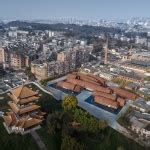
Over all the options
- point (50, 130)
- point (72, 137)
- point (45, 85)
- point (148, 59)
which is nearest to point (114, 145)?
point (72, 137)

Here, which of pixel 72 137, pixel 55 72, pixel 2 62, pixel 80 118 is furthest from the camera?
pixel 2 62

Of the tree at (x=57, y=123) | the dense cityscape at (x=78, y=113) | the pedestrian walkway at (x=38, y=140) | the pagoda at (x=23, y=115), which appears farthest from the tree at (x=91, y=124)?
the pedestrian walkway at (x=38, y=140)

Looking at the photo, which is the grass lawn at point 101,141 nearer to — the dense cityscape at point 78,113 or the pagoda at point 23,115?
the dense cityscape at point 78,113

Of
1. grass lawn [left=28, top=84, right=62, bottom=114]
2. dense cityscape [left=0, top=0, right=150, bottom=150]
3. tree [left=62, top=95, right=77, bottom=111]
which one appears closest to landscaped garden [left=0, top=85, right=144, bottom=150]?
dense cityscape [left=0, top=0, right=150, bottom=150]

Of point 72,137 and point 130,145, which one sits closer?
point 72,137

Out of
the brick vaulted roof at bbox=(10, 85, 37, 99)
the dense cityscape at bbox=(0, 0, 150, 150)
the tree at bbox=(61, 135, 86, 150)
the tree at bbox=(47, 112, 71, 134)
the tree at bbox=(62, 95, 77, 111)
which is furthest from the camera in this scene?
the tree at bbox=(62, 95, 77, 111)

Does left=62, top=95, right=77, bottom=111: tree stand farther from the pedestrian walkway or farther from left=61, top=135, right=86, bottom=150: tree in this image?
left=61, top=135, right=86, bottom=150: tree

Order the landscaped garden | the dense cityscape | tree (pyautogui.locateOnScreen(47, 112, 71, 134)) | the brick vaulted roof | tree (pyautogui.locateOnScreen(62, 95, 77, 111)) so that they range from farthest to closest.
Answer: tree (pyautogui.locateOnScreen(62, 95, 77, 111)) < the brick vaulted roof < tree (pyautogui.locateOnScreen(47, 112, 71, 134)) < the dense cityscape < the landscaped garden

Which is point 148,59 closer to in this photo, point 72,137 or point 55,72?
point 55,72
